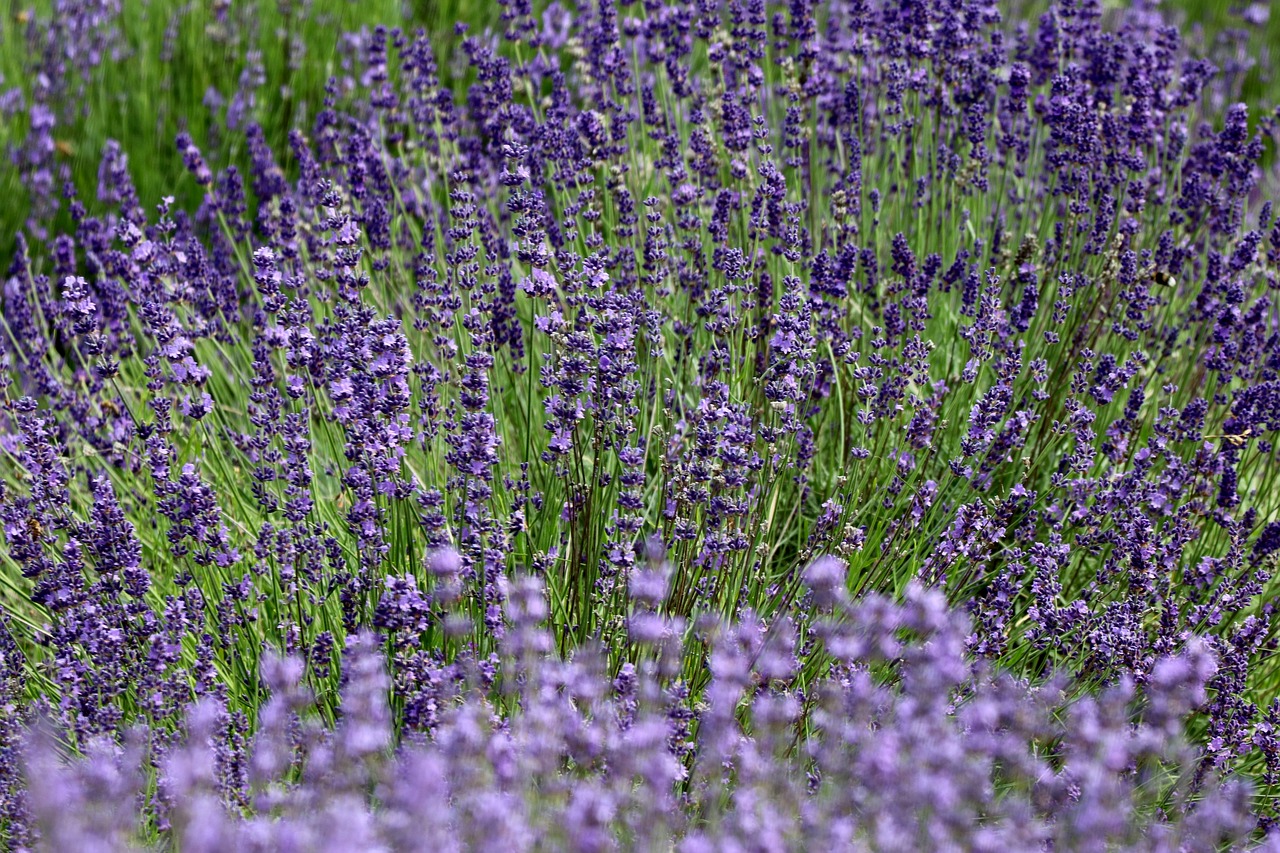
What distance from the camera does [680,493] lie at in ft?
9.54

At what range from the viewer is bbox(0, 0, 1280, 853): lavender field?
2.00 m

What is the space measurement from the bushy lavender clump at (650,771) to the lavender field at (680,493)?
15mm

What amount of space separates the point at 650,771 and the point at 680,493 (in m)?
1.14

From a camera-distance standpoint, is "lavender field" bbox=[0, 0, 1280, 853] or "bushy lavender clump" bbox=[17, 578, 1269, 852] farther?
"lavender field" bbox=[0, 0, 1280, 853]

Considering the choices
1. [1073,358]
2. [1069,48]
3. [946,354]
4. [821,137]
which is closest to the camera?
[1073,358]

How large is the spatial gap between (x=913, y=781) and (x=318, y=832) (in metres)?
0.83

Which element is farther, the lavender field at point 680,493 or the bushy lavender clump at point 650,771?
the lavender field at point 680,493

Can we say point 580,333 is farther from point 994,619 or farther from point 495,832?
point 495,832

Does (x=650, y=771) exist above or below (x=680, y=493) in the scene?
above

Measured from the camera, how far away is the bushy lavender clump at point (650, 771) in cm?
173

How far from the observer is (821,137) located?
472 cm

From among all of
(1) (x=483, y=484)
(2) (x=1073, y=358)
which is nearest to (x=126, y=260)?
(1) (x=483, y=484)

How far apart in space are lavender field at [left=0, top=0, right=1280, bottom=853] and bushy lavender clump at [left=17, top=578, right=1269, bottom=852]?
15 millimetres

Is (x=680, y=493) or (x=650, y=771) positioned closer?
(x=650, y=771)
